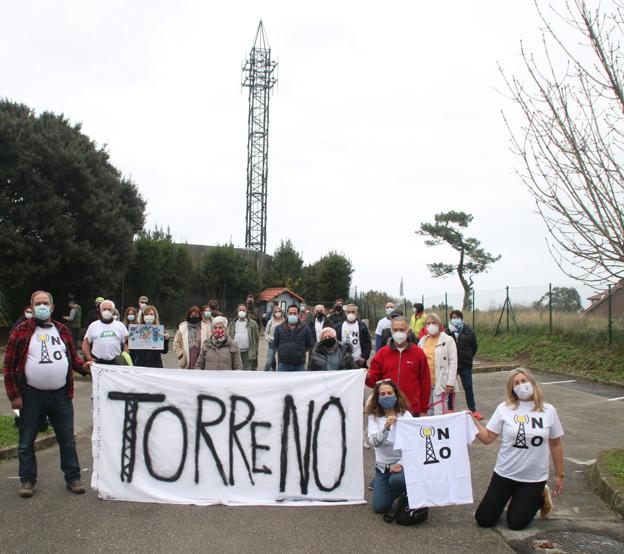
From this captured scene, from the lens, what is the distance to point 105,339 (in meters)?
8.93

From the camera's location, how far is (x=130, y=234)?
31.6m

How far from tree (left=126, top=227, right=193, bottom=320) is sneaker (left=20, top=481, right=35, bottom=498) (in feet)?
103

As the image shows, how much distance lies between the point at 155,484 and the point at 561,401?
28.7 feet

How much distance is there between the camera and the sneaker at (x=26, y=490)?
6.00m

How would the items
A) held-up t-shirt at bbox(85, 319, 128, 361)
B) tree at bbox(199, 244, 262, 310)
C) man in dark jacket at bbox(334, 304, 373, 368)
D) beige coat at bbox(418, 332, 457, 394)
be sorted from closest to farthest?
1. beige coat at bbox(418, 332, 457, 394)
2. held-up t-shirt at bbox(85, 319, 128, 361)
3. man in dark jacket at bbox(334, 304, 373, 368)
4. tree at bbox(199, 244, 262, 310)

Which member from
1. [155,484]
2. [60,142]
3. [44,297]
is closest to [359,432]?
[155,484]

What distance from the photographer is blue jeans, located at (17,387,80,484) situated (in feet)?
20.1

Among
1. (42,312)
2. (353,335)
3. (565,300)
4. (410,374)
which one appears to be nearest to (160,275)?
(565,300)

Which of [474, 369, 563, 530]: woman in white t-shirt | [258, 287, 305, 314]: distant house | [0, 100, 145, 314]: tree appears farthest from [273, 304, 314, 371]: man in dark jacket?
[258, 287, 305, 314]: distant house

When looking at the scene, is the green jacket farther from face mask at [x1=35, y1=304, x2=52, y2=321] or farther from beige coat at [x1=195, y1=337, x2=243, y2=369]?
face mask at [x1=35, y1=304, x2=52, y2=321]

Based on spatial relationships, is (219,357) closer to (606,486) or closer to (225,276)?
(606,486)

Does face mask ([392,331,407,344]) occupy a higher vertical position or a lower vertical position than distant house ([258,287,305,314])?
lower

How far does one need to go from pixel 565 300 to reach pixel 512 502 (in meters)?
16.7

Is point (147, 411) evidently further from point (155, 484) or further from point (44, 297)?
point (44, 297)
